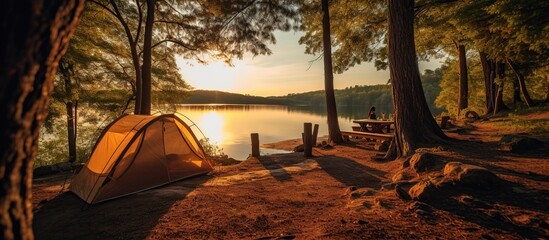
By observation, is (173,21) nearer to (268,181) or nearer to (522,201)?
(268,181)

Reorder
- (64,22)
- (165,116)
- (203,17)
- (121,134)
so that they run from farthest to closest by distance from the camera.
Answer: (203,17) < (165,116) < (121,134) < (64,22)

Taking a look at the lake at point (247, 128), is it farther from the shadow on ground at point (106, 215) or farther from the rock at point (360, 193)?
the rock at point (360, 193)

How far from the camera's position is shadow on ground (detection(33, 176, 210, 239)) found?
13.7 feet

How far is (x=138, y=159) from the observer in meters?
6.54

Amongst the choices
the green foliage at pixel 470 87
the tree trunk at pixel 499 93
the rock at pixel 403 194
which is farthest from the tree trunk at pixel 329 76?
the green foliage at pixel 470 87

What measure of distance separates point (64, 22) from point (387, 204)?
4.46 m

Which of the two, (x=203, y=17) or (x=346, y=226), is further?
(x=203, y=17)

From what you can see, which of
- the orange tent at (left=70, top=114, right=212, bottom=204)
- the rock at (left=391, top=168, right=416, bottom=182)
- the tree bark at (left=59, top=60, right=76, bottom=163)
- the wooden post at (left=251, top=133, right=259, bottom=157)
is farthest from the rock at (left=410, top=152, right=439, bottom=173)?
the tree bark at (left=59, top=60, right=76, bottom=163)

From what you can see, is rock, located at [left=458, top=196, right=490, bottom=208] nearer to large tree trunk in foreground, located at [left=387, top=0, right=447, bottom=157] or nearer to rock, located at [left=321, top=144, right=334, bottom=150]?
large tree trunk in foreground, located at [left=387, top=0, right=447, bottom=157]

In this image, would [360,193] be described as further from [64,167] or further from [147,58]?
[147,58]

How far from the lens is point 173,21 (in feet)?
47.7

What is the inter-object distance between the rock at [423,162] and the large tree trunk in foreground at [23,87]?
6.30 meters

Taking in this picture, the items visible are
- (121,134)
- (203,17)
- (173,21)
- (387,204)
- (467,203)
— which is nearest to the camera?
(467,203)

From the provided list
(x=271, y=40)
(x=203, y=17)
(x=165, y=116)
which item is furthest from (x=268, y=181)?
(x=203, y=17)
